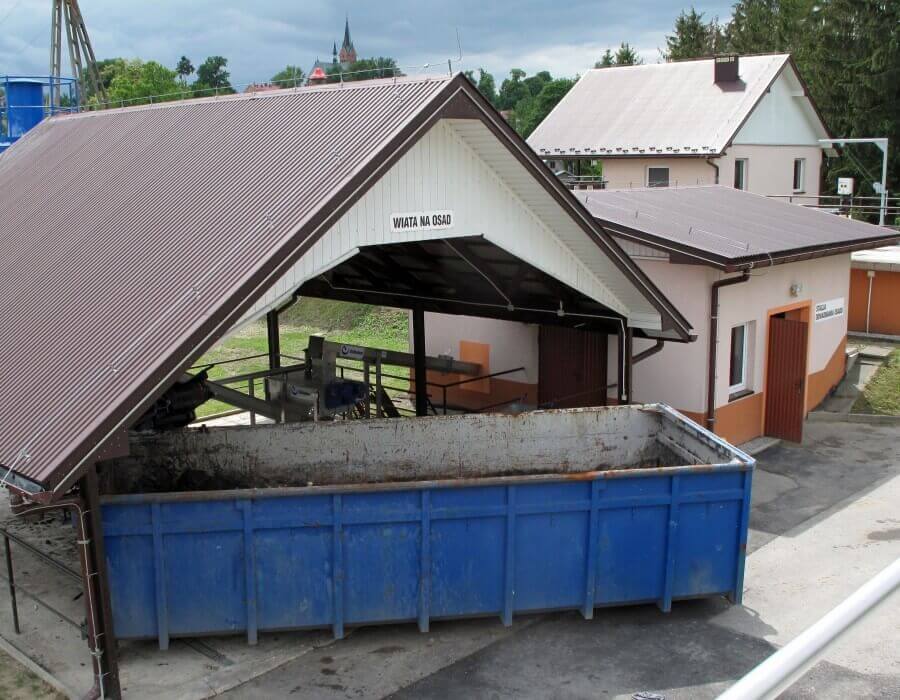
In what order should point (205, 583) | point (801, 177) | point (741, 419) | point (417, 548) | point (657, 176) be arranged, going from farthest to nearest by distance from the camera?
point (801, 177) → point (657, 176) → point (741, 419) → point (417, 548) → point (205, 583)

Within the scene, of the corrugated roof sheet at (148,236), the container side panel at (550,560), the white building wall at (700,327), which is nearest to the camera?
the corrugated roof sheet at (148,236)

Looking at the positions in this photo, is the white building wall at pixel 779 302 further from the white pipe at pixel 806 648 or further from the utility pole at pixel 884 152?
the utility pole at pixel 884 152

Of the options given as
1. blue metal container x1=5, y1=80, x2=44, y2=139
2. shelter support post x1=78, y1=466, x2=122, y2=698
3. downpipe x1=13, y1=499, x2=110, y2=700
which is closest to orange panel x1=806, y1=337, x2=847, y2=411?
shelter support post x1=78, y1=466, x2=122, y2=698

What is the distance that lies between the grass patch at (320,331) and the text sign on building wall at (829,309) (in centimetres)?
1304

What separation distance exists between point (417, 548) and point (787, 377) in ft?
33.0

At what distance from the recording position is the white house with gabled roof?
1371 inches

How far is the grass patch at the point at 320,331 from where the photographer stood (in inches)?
1128

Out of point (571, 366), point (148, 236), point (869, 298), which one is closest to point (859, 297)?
point (869, 298)

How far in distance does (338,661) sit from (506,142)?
566 cm

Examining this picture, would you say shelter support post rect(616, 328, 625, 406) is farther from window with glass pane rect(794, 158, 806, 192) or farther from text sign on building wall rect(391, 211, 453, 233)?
window with glass pane rect(794, 158, 806, 192)

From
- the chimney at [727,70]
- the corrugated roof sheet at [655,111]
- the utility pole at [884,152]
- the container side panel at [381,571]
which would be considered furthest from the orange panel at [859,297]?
the container side panel at [381,571]

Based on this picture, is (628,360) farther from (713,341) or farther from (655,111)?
(655,111)

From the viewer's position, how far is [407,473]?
11.8m

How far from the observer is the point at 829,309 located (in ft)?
63.1
